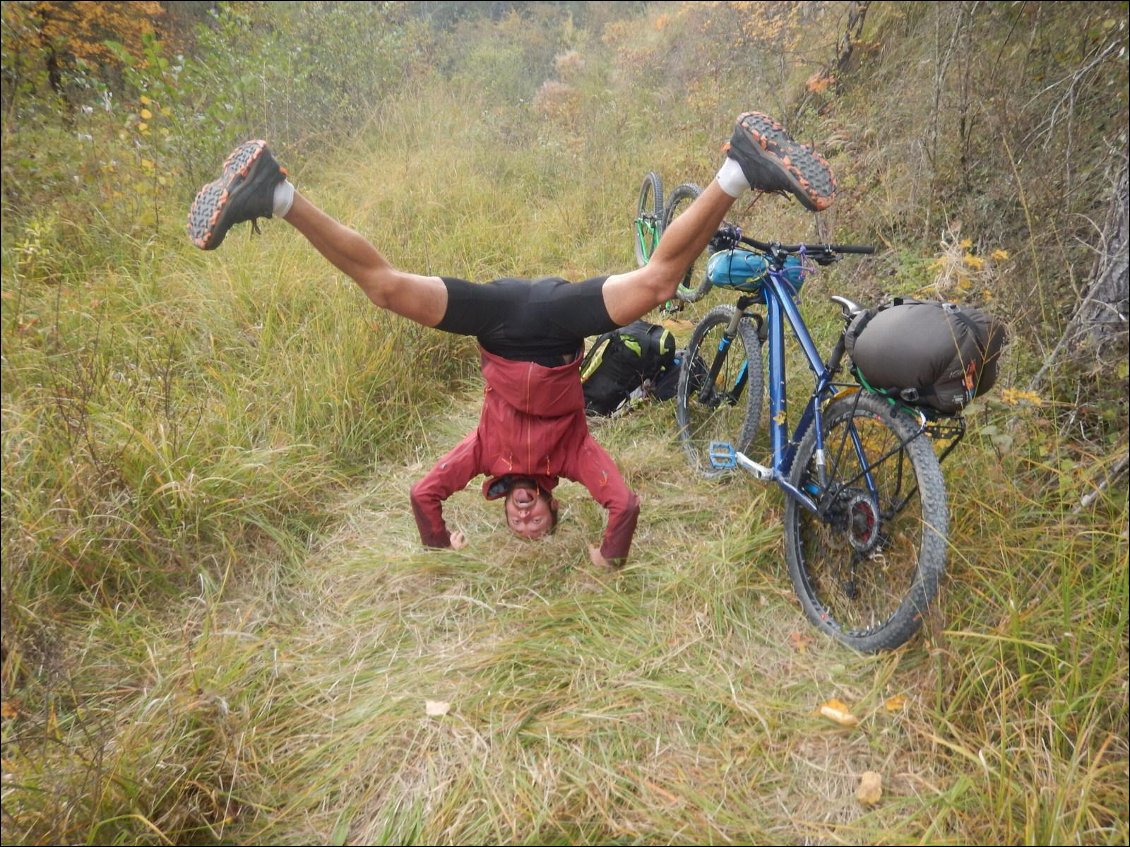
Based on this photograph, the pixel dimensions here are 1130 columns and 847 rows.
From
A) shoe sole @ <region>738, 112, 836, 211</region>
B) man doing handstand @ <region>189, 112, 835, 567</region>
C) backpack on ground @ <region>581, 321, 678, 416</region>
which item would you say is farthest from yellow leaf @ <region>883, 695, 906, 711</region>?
backpack on ground @ <region>581, 321, 678, 416</region>

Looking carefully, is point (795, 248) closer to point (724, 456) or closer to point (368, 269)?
point (724, 456)

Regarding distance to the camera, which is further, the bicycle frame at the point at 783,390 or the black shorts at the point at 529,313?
the bicycle frame at the point at 783,390

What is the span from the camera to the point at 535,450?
7.94 feet

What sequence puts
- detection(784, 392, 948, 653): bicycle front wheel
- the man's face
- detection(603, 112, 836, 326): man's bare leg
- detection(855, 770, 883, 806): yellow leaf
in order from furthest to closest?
the man's face, detection(784, 392, 948, 653): bicycle front wheel, detection(603, 112, 836, 326): man's bare leg, detection(855, 770, 883, 806): yellow leaf

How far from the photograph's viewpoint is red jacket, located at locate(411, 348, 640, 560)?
2.31 meters

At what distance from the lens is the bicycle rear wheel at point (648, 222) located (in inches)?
185

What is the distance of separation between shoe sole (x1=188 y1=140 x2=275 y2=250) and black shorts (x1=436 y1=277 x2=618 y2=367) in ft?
2.15

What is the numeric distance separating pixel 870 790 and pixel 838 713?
0.72 ft

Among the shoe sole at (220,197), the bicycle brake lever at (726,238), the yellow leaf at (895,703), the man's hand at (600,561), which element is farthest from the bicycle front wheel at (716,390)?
the shoe sole at (220,197)

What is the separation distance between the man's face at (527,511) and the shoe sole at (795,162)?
1453 mm

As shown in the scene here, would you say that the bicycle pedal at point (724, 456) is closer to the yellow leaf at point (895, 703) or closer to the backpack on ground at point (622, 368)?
the backpack on ground at point (622, 368)

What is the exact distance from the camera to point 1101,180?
241 centimetres

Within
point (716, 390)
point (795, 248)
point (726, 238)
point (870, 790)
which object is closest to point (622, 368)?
point (716, 390)

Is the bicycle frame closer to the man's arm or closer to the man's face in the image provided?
the man's face
